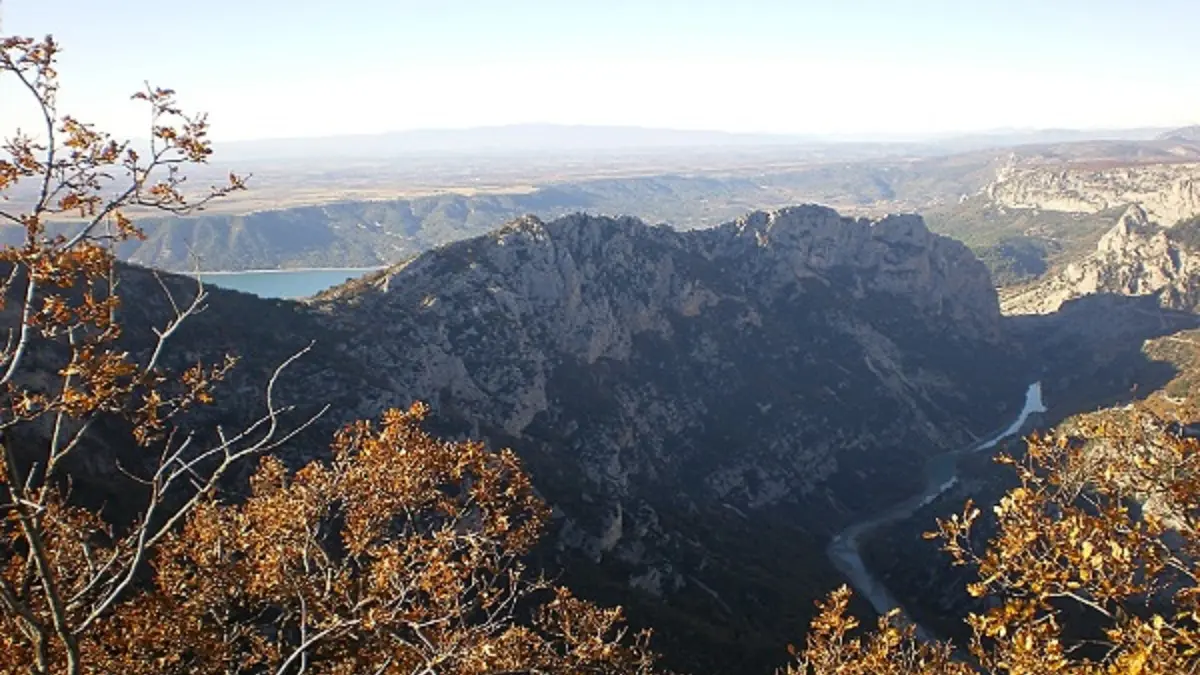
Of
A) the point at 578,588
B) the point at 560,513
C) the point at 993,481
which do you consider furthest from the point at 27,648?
the point at 993,481

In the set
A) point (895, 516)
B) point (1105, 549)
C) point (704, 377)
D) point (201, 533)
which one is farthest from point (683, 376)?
point (1105, 549)

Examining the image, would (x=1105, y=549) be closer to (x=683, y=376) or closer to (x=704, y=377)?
(x=683, y=376)

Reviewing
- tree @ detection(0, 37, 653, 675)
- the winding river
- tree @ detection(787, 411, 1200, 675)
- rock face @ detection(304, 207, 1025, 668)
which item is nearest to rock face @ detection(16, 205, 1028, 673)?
rock face @ detection(304, 207, 1025, 668)

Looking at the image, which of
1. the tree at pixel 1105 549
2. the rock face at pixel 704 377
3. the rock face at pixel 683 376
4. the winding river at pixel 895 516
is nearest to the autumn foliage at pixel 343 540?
the tree at pixel 1105 549

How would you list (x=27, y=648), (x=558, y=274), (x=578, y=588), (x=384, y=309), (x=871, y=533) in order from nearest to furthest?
(x=27, y=648), (x=578, y=588), (x=384, y=309), (x=871, y=533), (x=558, y=274)

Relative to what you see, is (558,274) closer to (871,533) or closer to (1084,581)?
(871,533)

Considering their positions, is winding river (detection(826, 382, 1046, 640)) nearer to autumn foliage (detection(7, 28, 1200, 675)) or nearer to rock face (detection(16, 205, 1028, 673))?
rock face (detection(16, 205, 1028, 673))
